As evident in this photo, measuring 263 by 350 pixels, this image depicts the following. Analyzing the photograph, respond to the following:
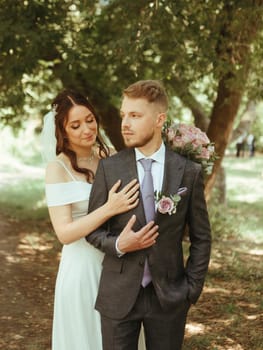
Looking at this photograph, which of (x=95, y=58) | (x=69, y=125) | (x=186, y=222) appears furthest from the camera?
(x=95, y=58)

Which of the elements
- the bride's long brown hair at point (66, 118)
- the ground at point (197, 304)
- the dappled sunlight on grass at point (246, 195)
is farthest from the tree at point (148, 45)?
the dappled sunlight on grass at point (246, 195)

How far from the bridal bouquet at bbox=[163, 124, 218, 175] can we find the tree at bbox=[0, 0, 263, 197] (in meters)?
2.70

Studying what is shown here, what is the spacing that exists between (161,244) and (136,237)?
0.66ft

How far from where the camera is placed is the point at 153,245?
2686 millimetres

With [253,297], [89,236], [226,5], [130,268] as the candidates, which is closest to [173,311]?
[130,268]

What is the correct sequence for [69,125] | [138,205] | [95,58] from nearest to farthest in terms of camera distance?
[138,205] < [69,125] < [95,58]

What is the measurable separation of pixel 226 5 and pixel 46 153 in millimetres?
3872

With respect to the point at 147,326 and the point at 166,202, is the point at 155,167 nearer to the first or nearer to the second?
the point at 166,202

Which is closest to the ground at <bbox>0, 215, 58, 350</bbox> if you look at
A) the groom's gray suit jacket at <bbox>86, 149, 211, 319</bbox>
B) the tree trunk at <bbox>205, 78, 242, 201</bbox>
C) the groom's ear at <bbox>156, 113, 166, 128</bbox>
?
the groom's gray suit jacket at <bbox>86, 149, 211, 319</bbox>

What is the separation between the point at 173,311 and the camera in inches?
108

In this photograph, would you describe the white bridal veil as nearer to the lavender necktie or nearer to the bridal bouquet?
the bridal bouquet

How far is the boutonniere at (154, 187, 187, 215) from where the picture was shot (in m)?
2.56

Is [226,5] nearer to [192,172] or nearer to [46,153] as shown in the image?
[46,153]

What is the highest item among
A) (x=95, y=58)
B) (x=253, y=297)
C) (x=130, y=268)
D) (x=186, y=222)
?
(x=95, y=58)
